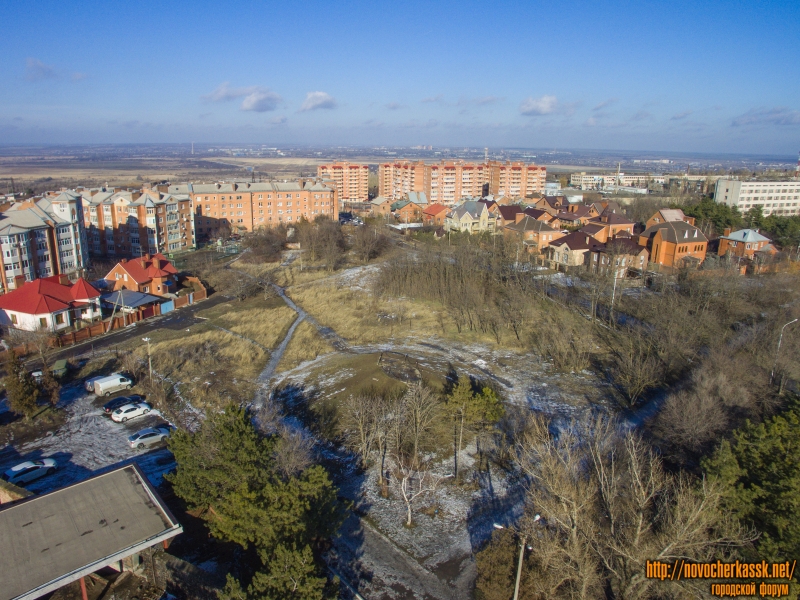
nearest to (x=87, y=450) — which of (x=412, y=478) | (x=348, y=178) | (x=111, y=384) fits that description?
(x=111, y=384)

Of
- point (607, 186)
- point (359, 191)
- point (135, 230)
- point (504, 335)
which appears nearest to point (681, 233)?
point (504, 335)

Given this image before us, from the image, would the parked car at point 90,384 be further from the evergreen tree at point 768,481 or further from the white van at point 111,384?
the evergreen tree at point 768,481

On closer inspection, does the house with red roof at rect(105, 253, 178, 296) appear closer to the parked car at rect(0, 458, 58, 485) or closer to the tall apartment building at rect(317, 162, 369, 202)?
the parked car at rect(0, 458, 58, 485)

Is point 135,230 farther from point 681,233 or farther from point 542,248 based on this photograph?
point 681,233

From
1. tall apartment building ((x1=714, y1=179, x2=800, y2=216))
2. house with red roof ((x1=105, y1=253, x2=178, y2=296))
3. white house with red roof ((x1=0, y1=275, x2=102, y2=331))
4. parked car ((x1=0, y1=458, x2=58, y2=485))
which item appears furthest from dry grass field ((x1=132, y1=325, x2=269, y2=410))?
tall apartment building ((x1=714, y1=179, x2=800, y2=216))

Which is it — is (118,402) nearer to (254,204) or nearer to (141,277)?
(141,277)
